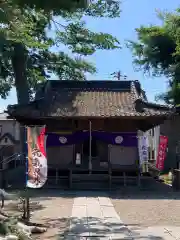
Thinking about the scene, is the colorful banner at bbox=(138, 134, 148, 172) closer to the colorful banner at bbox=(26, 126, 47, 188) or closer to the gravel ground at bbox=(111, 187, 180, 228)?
the gravel ground at bbox=(111, 187, 180, 228)

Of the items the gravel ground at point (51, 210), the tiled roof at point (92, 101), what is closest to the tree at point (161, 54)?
the tiled roof at point (92, 101)

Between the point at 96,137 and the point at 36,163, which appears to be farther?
the point at 96,137

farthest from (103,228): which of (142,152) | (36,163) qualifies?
(142,152)

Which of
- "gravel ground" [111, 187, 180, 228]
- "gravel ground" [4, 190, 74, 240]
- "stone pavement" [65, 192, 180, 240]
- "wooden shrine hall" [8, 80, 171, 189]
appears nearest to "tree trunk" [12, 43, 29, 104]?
"wooden shrine hall" [8, 80, 171, 189]

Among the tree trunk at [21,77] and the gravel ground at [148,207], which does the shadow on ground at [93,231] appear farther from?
the tree trunk at [21,77]

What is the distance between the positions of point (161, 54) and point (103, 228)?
25387mm

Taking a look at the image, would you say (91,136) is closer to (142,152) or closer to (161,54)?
(142,152)

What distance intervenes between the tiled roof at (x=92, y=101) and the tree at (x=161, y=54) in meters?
9.08

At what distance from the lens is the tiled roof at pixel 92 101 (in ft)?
61.4

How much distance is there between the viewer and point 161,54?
32312mm

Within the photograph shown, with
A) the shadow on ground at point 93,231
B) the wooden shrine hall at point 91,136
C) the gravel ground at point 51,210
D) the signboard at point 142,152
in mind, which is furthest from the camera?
the wooden shrine hall at point 91,136

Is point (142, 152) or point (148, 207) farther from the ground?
point (142, 152)

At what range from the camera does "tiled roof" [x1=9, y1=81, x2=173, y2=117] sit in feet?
61.4

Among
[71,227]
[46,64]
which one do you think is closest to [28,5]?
[71,227]
